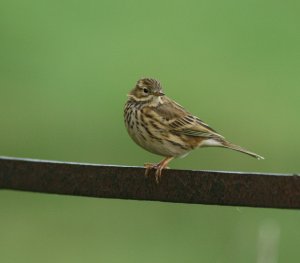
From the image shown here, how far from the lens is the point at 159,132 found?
7922 millimetres

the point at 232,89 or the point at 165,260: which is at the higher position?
the point at 232,89

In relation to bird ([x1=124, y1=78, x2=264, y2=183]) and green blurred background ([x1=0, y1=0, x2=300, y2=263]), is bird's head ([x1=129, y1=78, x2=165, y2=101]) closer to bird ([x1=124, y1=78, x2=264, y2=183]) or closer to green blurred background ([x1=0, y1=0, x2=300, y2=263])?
bird ([x1=124, y1=78, x2=264, y2=183])

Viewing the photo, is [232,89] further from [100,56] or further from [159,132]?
[159,132]

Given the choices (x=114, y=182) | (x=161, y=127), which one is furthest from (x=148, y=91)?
(x=114, y=182)

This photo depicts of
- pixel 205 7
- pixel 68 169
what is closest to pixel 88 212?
pixel 68 169

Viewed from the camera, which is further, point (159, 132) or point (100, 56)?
point (100, 56)

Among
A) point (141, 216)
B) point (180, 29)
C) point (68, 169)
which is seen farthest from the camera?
point (180, 29)

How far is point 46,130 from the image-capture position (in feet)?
50.2

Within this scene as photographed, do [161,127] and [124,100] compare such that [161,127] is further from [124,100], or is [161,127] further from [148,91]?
[124,100]

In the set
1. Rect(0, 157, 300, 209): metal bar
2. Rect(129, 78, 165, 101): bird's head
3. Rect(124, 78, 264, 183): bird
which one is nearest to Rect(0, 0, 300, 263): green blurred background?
Rect(124, 78, 264, 183): bird

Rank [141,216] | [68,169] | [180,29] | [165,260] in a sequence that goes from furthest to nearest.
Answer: [180,29], [141,216], [165,260], [68,169]

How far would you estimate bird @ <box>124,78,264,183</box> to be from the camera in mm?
7852

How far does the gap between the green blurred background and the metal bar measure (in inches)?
68.3

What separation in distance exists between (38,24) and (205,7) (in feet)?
10.7
